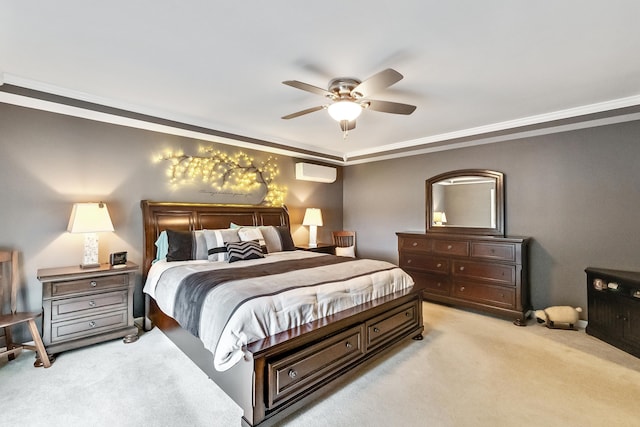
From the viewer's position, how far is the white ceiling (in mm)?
1778

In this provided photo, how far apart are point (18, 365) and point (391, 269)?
135 inches

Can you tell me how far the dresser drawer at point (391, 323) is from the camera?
2545 mm

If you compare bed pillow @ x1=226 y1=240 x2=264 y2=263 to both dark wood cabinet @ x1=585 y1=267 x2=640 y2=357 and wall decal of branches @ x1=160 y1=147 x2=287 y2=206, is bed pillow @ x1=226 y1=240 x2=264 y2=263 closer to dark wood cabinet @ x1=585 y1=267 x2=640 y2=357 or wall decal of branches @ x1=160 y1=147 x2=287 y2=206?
wall decal of branches @ x1=160 y1=147 x2=287 y2=206

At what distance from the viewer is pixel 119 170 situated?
11.3 feet

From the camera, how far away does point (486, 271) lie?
3863 mm

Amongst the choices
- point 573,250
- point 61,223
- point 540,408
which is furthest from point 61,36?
point 573,250

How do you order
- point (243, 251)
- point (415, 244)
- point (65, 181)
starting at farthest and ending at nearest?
1. point (415, 244)
2. point (243, 251)
3. point (65, 181)

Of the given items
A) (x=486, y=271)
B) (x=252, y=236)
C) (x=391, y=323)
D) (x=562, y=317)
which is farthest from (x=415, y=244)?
(x=252, y=236)

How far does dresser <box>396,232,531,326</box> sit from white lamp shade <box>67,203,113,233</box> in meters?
3.93

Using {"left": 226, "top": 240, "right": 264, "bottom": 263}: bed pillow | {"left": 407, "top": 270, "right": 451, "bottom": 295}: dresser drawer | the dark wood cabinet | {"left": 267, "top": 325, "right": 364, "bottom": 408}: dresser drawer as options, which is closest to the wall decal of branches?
{"left": 226, "top": 240, "right": 264, "bottom": 263}: bed pillow

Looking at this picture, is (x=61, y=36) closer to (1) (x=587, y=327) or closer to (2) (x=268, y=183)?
(2) (x=268, y=183)

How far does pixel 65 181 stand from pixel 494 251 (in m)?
5.01

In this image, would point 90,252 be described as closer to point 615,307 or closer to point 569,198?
point 615,307

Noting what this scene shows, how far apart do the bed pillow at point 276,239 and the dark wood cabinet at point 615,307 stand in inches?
140
